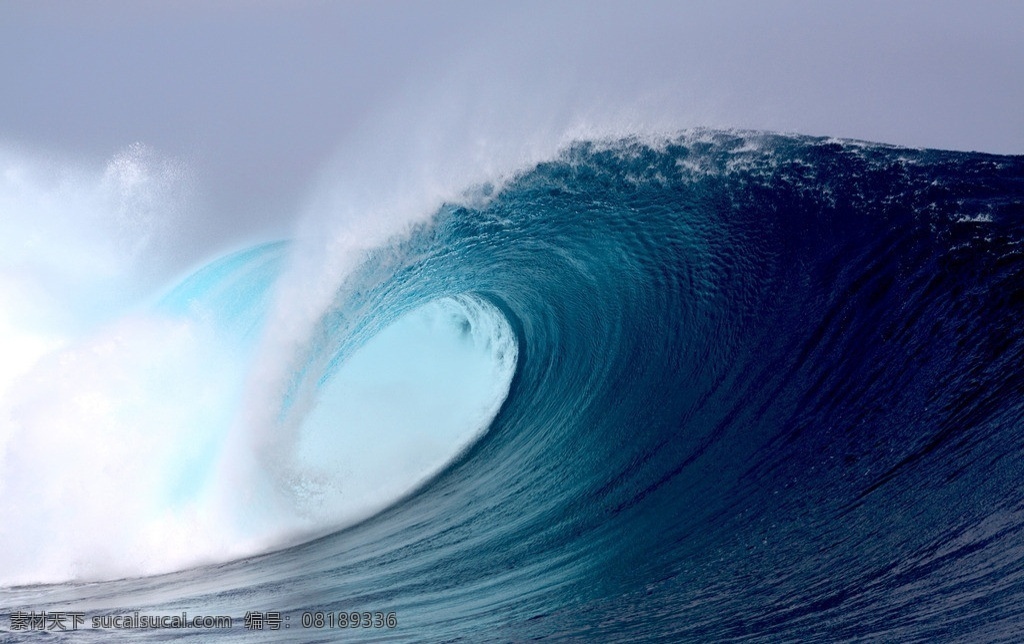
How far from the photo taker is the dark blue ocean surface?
4.44 m

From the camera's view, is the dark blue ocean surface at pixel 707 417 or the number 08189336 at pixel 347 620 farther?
the number 08189336 at pixel 347 620

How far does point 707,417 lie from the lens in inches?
227

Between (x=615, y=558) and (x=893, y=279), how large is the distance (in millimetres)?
3185

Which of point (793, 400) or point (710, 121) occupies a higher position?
point (710, 121)

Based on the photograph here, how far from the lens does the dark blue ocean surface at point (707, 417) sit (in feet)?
14.6

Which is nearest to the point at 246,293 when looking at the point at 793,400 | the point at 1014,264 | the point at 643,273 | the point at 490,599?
the point at 643,273

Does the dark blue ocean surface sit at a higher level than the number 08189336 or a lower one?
higher

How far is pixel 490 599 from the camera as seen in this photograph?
489 cm

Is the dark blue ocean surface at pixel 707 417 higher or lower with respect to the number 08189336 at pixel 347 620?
higher

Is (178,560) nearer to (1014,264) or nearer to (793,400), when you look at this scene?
(793,400)

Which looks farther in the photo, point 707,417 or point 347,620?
point 707,417

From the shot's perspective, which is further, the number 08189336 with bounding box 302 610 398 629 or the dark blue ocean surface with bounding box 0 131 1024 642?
the number 08189336 with bounding box 302 610 398 629

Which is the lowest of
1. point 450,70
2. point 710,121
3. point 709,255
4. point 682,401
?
point 682,401

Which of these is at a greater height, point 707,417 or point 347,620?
point 707,417
